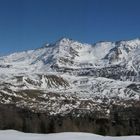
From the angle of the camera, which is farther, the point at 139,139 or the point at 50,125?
the point at 50,125

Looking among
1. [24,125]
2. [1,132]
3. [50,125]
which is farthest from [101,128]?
[1,132]

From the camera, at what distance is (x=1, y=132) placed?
45.5ft

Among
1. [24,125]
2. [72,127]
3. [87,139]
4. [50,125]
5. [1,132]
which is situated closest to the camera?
[87,139]

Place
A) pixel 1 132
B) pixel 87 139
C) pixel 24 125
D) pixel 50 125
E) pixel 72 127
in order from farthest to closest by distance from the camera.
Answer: pixel 72 127, pixel 24 125, pixel 50 125, pixel 1 132, pixel 87 139

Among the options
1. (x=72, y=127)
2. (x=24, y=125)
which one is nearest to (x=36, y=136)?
(x=24, y=125)

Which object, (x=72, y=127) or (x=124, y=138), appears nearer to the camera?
(x=124, y=138)

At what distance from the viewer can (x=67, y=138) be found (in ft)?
42.0

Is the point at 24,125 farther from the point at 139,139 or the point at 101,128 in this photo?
the point at 139,139

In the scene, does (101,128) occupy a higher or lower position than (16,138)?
higher

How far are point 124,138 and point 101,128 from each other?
2879 inches

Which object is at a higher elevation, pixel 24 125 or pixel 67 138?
pixel 24 125

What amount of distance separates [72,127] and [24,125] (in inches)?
717

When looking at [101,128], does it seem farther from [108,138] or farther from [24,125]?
[108,138]

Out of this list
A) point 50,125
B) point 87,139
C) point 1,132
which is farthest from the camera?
point 50,125
